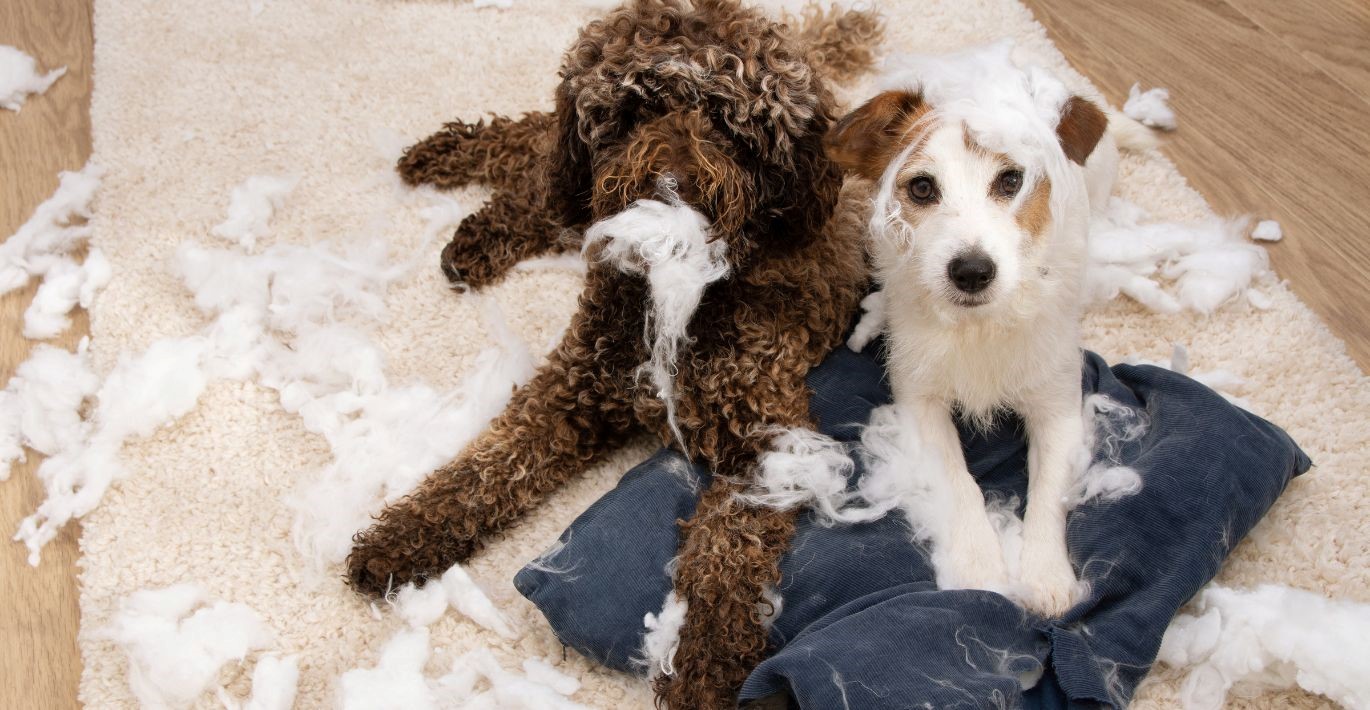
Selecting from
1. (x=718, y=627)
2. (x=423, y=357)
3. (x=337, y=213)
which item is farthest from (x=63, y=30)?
(x=718, y=627)

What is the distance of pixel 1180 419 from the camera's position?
5.84 feet

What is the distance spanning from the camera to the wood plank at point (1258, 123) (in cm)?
233

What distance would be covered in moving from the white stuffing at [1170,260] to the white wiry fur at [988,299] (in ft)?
1.54

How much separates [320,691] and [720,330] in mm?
873

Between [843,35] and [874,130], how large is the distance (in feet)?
3.72

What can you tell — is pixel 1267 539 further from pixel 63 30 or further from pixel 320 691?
pixel 63 30

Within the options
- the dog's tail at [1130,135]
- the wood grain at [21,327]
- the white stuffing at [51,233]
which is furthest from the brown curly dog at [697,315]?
the white stuffing at [51,233]

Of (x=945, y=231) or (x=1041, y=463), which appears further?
(x=1041, y=463)

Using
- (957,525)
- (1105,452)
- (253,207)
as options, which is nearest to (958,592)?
(957,525)

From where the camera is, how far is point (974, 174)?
61.5 inches

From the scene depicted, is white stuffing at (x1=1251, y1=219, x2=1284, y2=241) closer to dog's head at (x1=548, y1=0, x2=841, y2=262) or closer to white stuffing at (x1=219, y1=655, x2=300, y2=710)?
dog's head at (x1=548, y1=0, x2=841, y2=262)

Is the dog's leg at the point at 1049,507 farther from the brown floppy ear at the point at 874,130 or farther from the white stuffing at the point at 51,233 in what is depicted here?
the white stuffing at the point at 51,233

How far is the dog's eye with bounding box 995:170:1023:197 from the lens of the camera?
157cm

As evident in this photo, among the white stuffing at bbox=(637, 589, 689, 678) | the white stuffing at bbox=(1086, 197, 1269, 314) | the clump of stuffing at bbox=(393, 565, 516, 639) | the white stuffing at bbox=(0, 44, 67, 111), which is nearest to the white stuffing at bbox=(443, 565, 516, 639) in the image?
the clump of stuffing at bbox=(393, 565, 516, 639)
